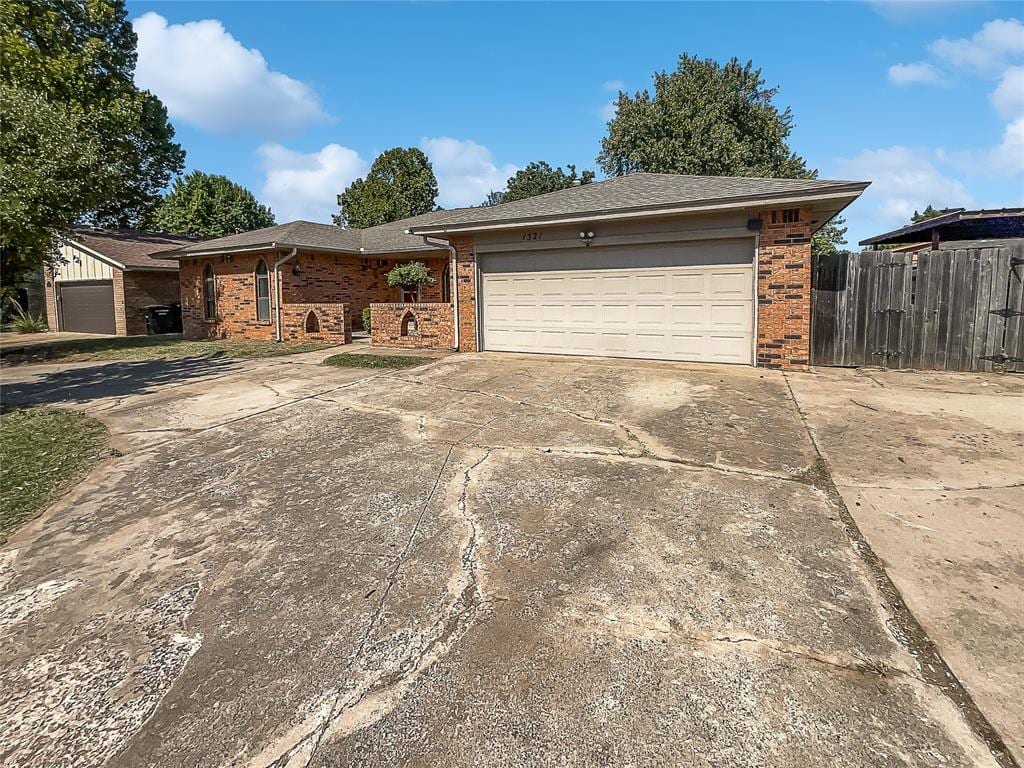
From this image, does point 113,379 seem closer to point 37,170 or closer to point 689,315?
point 37,170

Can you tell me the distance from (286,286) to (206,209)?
21.2 m

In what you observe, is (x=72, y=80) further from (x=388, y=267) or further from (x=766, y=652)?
(x=766, y=652)

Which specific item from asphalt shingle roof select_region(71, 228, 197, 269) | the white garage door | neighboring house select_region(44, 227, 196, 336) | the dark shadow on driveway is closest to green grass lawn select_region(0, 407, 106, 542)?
the dark shadow on driveway

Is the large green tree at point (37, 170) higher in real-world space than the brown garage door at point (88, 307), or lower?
higher

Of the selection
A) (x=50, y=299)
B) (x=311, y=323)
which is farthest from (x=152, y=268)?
(x=311, y=323)

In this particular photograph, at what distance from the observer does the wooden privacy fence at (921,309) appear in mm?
8320

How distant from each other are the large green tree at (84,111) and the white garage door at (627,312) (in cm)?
788

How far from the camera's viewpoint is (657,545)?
316 cm

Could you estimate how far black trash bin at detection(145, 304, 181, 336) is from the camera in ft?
66.1

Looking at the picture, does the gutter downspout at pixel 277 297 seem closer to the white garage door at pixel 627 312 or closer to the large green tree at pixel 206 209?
the white garage door at pixel 627 312

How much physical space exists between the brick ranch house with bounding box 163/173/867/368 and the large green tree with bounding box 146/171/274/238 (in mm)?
22310

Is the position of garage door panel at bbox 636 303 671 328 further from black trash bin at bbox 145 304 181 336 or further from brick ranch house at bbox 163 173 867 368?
black trash bin at bbox 145 304 181 336

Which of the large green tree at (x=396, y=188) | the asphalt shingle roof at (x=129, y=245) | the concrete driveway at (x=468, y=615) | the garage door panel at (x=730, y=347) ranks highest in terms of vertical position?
the large green tree at (x=396, y=188)

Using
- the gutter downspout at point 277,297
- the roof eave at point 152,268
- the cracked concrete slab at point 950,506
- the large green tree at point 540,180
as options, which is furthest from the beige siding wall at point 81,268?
the large green tree at point 540,180
